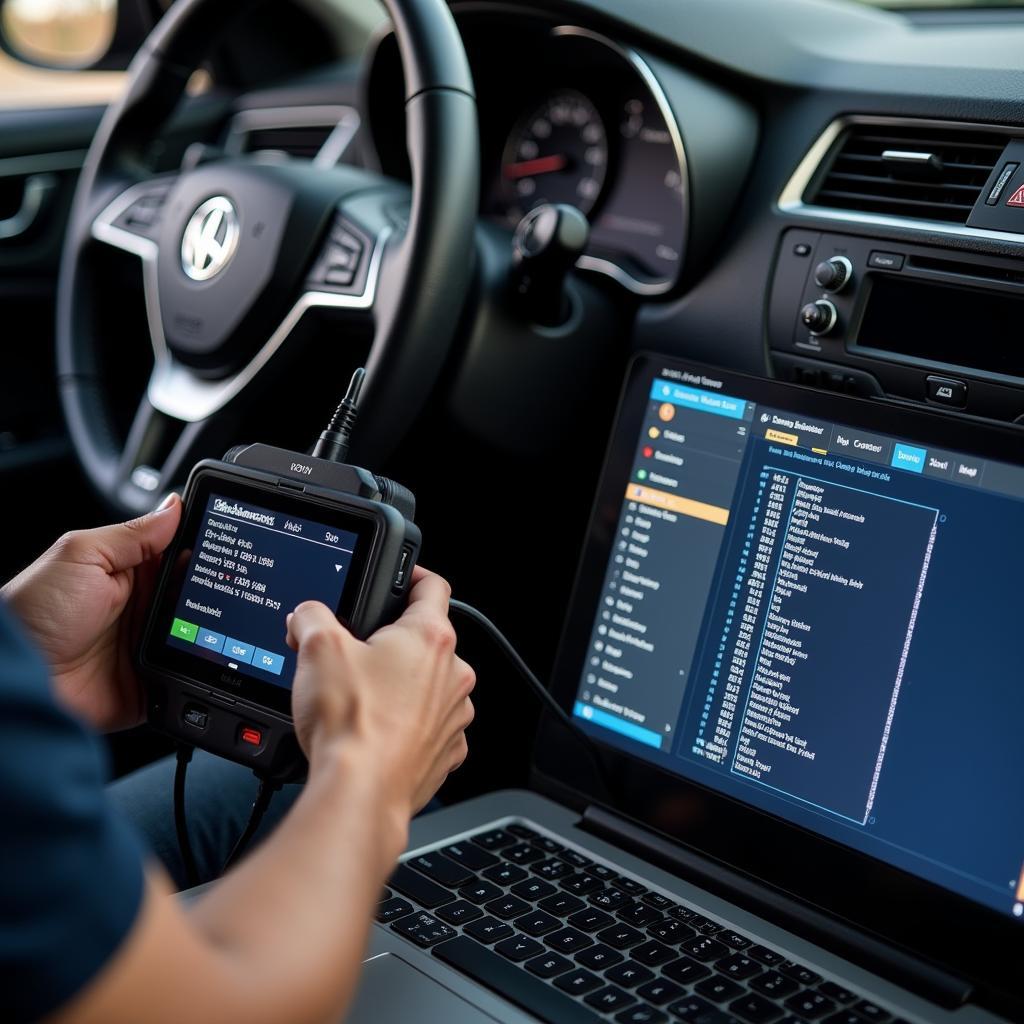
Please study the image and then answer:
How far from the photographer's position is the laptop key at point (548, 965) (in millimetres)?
844

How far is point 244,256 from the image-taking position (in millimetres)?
1247

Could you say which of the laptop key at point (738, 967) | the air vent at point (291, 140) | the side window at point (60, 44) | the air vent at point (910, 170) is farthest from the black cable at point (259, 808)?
the side window at point (60, 44)

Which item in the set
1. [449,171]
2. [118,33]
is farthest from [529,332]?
[118,33]

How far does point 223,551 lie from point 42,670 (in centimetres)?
43

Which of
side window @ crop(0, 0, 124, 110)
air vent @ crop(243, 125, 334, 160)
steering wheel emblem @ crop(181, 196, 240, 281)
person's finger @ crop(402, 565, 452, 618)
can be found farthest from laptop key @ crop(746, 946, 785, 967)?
side window @ crop(0, 0, 124, 110)

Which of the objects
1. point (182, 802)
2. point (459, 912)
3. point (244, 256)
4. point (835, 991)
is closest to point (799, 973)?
point (835, 991)

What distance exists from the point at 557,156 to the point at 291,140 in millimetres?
597

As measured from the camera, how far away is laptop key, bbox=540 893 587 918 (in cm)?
92

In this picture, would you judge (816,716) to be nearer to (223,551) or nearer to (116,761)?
(223,551)

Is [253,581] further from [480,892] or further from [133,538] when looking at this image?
[480,892]

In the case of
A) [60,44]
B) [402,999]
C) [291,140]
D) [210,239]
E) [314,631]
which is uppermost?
[60,44]

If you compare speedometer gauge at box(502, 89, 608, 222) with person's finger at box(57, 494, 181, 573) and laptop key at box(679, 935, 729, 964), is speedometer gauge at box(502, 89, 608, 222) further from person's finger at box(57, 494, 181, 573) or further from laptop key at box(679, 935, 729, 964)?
laptop key at box(679, 935, 729, 964)

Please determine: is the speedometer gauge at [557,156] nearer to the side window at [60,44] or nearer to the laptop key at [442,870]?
the laptop key at [442,870]

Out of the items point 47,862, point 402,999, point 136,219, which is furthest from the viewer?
point 136,219
